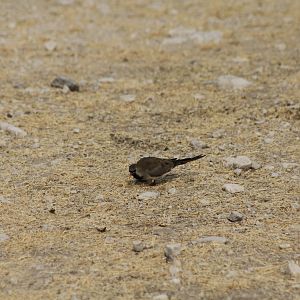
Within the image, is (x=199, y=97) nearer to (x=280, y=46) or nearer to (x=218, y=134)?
(x=218, y=134)

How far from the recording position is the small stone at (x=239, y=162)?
6.00 m

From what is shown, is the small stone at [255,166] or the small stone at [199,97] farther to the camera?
the small stone at [199,97]

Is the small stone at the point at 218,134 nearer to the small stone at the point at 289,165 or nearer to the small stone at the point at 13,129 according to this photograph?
the small stone at the point at 289,165

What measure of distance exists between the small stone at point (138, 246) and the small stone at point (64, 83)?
4052 millimetres

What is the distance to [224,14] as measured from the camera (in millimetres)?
12203

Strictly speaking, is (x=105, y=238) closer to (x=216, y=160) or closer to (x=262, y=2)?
(x=216, y=160)

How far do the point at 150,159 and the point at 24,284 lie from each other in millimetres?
1838

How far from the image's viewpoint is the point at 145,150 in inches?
261

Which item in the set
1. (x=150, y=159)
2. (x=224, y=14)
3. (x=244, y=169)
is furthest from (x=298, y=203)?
(x=224, y=14)

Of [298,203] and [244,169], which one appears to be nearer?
[298,203]

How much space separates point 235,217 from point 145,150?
180 centimetres

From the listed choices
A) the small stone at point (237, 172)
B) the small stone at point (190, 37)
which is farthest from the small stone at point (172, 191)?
the small stone at point (190, 37)

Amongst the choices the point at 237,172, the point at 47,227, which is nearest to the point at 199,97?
the point at 237,172

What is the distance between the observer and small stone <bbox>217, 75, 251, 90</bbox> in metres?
8.52
